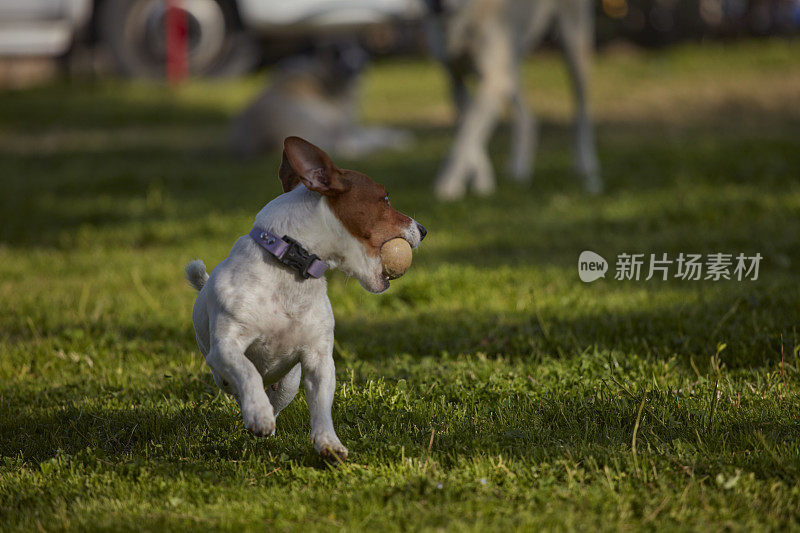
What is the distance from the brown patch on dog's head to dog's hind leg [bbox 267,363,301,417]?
54 cm

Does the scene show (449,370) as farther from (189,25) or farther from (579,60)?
(189,25)

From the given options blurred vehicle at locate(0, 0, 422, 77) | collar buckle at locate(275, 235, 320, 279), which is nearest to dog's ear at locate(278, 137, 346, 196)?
collar buckle at locate(275, 235, 320, 279)

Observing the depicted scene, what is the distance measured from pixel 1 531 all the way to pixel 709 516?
195cm

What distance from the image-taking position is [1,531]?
2463mm

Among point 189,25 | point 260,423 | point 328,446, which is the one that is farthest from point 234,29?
point 260,423

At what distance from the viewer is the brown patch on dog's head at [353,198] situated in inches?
100

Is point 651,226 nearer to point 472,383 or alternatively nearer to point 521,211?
point 521,211

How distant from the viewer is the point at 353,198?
8.57 ft

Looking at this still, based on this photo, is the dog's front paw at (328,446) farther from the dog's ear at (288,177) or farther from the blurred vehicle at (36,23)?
the blurred vehicle at (36,23)

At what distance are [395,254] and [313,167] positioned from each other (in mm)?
353

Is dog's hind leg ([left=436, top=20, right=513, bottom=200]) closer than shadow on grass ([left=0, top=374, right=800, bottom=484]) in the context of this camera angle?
No

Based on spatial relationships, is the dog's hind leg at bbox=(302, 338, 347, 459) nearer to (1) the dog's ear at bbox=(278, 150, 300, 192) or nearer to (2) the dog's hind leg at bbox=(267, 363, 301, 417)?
(2) the dog's hind leg at bbox=(267, 363, 301, 417)

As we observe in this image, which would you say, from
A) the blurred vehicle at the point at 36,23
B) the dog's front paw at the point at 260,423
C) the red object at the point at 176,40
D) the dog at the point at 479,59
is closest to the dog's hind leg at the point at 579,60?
the dog at the point at 479,59

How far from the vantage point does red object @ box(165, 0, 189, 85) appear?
16.3 metres
